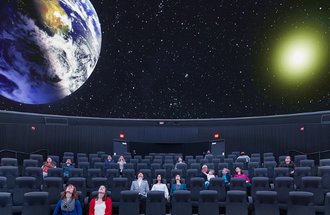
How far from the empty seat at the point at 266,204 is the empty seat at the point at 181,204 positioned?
1.44m

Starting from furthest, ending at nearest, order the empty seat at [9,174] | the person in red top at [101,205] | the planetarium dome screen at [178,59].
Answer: the planetarium dome screen at [178,59], the empty seat at [9,174], the person in red top at [101,205]

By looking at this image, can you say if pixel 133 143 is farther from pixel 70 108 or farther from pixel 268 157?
pixel 268 157

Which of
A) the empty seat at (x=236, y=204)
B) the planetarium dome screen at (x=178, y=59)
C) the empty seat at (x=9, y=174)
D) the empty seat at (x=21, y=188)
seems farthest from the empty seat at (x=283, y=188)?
the planetarium dome screen at (x=178, y=59)

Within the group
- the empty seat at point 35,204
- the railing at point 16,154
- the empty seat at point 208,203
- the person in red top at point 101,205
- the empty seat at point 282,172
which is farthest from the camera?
the railing at point 16,154

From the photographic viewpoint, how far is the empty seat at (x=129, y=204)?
31.3 feet

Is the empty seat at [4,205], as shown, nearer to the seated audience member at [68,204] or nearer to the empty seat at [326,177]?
the seated audience member at [68,204]

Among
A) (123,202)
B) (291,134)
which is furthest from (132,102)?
(123,202)

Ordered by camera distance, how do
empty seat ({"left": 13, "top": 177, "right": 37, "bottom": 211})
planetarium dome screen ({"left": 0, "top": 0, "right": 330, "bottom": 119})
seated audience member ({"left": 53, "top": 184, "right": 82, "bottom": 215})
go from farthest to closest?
planetarium dome screen ({"left": 0, "top": 0, "right": 330, "bottom": 119}), empty seat ({"left": 13, "top": 177, "right": 37, "bottom": 211}), seated audience member ({"left": 53, "top": 184, "right": 82, "bottom": 215})

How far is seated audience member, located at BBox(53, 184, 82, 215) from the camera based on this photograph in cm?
833

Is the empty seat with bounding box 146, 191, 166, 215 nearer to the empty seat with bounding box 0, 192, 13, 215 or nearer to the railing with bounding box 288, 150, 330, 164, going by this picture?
the empty seat with bounding box 0, 192, 13, 215

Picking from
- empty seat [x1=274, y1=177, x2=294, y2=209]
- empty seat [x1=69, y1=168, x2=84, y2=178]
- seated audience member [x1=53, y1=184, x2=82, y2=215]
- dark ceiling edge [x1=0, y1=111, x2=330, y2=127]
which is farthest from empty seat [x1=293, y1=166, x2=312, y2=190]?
dark ceiling edge [x1=0, y1=111, x2=330, y2=127]

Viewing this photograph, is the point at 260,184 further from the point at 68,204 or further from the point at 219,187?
the point at 68,204

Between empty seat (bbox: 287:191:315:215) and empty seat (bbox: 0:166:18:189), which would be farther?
empty seat (bbox: 0:166:18:189)

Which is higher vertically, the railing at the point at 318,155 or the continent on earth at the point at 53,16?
the continent on earth at the point at 53,16
